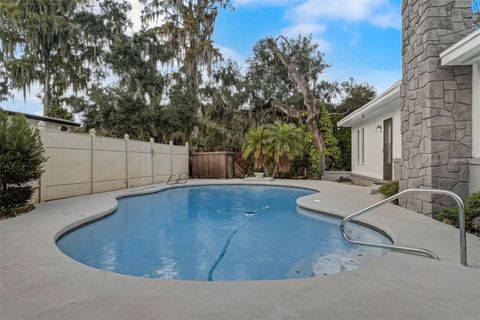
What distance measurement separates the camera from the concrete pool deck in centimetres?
227

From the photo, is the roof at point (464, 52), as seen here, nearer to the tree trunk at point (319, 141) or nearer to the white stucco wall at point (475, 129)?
the white stucco wall at point (475, 129)

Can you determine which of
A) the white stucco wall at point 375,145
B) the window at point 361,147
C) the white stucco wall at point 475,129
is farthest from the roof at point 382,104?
the white stucco wall at point 475,129

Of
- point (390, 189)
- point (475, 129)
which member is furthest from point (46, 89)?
point (475, 129)

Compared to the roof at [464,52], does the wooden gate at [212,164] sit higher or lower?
lower

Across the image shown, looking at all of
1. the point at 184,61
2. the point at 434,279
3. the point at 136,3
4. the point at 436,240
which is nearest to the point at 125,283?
the point at 434,279

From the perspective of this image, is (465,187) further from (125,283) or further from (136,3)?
(136,3)

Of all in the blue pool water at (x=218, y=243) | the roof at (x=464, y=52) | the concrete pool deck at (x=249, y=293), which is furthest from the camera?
the roof at (x=464, y=52)

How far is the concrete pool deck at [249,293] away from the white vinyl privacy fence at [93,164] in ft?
17.1

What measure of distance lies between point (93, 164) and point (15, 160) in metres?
3.72

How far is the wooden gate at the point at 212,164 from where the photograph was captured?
1753cm

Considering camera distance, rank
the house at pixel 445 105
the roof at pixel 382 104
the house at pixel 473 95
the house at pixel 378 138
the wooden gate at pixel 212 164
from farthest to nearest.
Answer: the wooden gate at pixel 212 164
the house at pixel 378 138
the roof at pixel 382 104
the house at pixel 445 105
the house at pixel 473 95

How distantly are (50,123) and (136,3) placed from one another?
11.2m

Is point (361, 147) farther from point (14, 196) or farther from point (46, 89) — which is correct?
point (46, 89)

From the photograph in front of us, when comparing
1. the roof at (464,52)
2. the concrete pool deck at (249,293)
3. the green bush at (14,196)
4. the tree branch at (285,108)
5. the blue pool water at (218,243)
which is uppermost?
the tree branch at (285,108)
